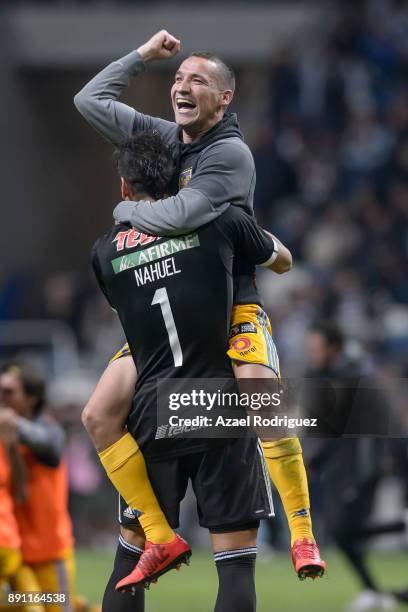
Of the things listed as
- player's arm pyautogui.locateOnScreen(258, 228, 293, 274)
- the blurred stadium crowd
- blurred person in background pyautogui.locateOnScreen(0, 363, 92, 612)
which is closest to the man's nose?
player's arm pyautogui.locateOnScreen(258, 228, 293, 274)

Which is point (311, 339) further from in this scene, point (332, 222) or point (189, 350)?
point (332, 222)

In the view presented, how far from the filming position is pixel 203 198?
16.6ft

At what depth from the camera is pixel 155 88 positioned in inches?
662

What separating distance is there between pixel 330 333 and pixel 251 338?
13.4ft

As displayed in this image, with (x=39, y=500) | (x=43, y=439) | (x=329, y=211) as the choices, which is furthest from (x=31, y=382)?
(x=329, y=211)

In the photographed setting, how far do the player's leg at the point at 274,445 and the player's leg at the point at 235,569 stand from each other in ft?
0.60

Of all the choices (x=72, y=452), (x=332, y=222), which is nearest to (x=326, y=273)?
(x=332, y=222)

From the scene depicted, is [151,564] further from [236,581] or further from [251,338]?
[251,338]

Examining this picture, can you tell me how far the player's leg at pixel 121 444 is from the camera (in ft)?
17.2

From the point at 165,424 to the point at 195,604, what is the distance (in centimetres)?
455

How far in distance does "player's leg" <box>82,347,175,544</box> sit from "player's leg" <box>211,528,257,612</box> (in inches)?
8.4

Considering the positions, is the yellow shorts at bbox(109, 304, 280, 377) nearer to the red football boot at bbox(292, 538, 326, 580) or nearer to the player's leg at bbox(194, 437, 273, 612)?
the player's leg at bbox(194, 437, 273, 612)

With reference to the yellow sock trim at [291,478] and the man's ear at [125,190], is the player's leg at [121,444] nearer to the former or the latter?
the yellow sock trim at [291,478]

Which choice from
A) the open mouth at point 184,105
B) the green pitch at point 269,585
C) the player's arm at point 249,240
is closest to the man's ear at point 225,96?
the open mouth at point 184,105
